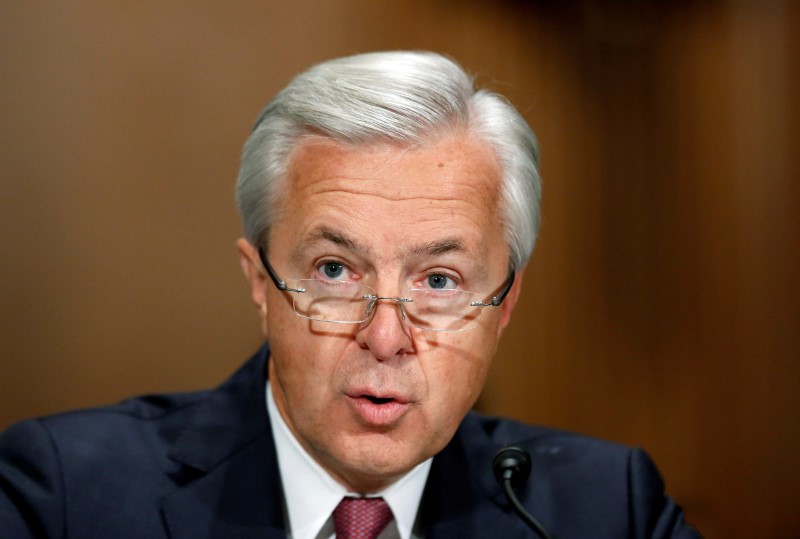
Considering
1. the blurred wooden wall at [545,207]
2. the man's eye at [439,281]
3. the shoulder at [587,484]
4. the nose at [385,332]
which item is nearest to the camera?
the nose at [385,332]

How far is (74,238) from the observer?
282cm

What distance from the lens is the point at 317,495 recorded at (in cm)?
217

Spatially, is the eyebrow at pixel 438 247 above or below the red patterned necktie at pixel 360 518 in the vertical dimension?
above

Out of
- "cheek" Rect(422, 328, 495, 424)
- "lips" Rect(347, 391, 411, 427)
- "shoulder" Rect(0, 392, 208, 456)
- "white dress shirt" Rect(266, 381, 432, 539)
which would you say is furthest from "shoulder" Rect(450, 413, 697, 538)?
"shoulder" Rect(0, 392, 208, 456)

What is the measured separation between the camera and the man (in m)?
1.99

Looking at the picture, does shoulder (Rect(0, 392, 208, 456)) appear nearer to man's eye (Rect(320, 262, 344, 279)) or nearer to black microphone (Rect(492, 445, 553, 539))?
man's eye (Rect(320, 262, 344, 279))

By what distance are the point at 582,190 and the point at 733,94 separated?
543 mm

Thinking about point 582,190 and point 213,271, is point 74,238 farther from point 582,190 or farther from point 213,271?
point 582,190

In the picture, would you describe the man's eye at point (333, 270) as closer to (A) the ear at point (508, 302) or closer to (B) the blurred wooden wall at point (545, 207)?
(A) the ear at point (508, 302)

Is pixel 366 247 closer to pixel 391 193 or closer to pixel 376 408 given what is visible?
pixel 391 193

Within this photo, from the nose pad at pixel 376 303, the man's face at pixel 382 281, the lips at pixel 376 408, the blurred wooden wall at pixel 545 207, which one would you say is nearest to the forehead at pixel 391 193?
the man's face at pixel 382 281

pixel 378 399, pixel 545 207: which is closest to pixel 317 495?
pixel 378 399

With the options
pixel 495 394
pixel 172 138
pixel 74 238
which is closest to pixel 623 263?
pixel 495 394

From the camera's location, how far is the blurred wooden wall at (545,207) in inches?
111
